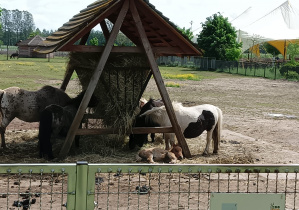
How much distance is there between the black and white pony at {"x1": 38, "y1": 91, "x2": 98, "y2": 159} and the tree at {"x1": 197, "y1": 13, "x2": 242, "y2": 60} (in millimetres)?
59225

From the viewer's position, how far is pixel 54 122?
1065 cm

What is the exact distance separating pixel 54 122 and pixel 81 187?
693 centimetres

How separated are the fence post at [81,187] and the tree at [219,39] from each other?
217 ft

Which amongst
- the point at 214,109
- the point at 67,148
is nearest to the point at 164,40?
the point at 214,109

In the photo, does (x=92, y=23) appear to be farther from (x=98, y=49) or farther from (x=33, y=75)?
(x=33, y=75)

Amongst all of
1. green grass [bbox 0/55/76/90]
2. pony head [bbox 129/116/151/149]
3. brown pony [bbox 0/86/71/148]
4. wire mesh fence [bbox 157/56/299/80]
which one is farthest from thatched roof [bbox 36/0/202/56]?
wire mesh fence [bbox 157/56/299/80]

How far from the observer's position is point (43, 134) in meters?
10.1

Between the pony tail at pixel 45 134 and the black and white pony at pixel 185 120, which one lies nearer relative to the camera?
the pony tail at pixel 45 134

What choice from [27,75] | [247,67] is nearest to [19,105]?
[27,75]

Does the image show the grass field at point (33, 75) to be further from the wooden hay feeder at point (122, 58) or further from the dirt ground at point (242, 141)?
the wooden hay feeder at point (122, 58)

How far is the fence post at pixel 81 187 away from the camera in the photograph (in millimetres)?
3865

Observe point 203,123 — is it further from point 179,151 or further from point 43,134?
point 43,134

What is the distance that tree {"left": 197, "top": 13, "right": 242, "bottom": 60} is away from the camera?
7050cm

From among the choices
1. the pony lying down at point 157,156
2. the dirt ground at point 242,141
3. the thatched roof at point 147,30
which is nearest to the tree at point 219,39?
the dirt ground at point 242,141
